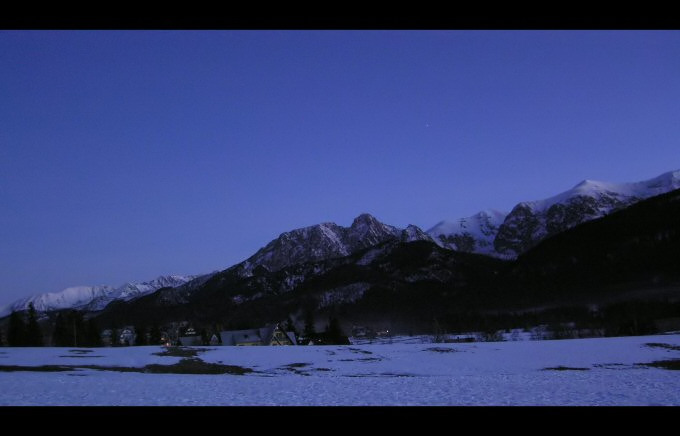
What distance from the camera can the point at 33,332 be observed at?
77.4m

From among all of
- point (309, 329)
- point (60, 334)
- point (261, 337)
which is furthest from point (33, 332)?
point (309, 329)

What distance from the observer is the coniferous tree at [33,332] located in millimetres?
75294

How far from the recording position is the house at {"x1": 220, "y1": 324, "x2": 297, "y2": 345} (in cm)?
7803

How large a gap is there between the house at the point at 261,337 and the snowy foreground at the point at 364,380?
3733 cm

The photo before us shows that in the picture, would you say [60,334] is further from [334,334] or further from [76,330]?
[334,334]

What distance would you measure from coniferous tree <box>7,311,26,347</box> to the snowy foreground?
133 ft

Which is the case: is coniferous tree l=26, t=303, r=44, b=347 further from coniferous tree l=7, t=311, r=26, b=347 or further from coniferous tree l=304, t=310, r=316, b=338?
coniferous tree l=304, t=310, r=316, b=338

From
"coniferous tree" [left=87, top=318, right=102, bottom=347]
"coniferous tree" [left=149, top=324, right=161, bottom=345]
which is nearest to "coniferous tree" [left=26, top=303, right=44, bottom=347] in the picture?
"coniferous tree" [left=87, top=318, right=102, bottom=347]

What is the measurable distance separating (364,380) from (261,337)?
56.9 metres
